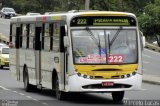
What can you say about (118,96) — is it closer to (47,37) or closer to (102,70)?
(102,70)

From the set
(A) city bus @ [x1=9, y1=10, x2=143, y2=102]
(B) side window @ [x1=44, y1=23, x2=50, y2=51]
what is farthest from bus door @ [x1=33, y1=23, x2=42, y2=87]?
(A) city bus @ [x1=9, y1=10, x2=143, y2=102]

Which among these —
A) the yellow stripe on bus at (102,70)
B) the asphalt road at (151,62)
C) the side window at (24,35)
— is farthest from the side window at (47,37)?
the asphalt road at (151,62)

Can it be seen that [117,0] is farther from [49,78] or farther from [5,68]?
[49,78]

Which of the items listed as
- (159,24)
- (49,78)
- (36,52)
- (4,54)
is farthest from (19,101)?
(159,24)

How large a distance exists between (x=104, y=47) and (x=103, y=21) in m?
0.87

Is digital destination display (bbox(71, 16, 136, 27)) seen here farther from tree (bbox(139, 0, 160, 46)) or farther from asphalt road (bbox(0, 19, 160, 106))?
tree (bbox(139, 0, 160, 46))

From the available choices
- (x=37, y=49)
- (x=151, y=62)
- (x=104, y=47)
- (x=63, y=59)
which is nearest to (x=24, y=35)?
(x=37, y=49)

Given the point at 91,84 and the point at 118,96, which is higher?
the point at 91,84

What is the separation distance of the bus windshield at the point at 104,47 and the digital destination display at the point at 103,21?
225 mm

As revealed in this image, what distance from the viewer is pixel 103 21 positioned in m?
20.2

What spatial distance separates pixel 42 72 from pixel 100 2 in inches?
2807

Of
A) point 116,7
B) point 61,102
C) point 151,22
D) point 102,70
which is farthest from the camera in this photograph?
point 116,7

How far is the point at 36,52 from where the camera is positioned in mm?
23375

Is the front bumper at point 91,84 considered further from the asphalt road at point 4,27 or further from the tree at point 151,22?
the asphalt road at point 4,27
